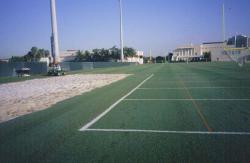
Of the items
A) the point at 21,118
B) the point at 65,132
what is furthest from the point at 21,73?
the point at 65,132

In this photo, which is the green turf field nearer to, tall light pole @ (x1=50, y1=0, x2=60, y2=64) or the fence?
tall light pole @ (x1=50, y1=0, x2=60, y2=64)

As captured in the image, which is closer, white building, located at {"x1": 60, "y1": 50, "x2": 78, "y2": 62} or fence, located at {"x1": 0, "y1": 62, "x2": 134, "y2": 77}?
fence, located at {"x1": 0, "y1": 62, "x2": 134, "y2": 77}

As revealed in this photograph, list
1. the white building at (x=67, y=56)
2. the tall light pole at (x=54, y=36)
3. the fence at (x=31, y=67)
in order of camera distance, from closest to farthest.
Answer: the fence at (x=31, y=67) → the tall light pole at (x=54, y=36) → the white building at (x=67, y=56)

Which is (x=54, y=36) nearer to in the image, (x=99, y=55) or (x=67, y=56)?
(x=99, y=55)

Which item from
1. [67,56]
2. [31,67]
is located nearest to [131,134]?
[31,67]

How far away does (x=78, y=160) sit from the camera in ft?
18.1

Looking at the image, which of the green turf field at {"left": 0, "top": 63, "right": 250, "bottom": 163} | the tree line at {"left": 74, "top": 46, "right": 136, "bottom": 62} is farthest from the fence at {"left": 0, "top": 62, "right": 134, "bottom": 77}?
the tree line at {"left": 74, "top": 46, "right": 136, "bottom": 62}

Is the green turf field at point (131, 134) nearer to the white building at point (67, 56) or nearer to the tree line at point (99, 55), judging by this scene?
the tree line at point (99, 55)

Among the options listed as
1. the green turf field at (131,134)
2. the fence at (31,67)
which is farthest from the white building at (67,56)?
the green turf field at (131,134)

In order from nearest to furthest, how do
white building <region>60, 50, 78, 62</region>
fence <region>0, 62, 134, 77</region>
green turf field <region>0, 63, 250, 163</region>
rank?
green turf field <region>0, 63, 250, 163</region>, fence <region>0, 62, 134, 77</region>, white building <region>60, 50, 78, 62</region>

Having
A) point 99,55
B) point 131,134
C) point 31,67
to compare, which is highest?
point 99,55

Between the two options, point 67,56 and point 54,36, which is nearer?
point 54,36

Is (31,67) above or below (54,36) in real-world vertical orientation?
below

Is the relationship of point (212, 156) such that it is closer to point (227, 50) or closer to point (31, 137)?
point (31, 137)
